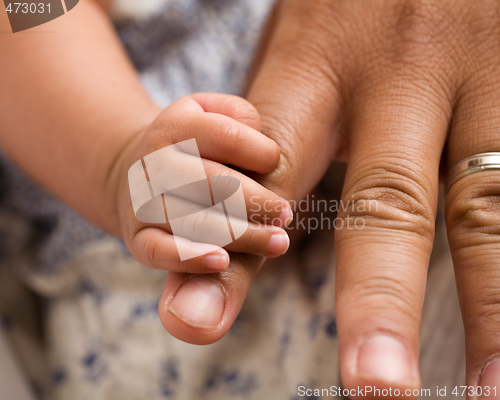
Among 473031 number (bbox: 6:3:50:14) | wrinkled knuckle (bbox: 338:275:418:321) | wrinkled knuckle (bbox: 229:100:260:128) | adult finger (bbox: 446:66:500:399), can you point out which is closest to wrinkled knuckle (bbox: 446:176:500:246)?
adult finger (bbox: 446:66:500:399)

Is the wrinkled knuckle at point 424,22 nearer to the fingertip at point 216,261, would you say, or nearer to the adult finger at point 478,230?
the adult finger at point 478,230

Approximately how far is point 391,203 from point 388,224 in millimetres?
31

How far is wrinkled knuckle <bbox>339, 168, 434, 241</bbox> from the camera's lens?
1.43 feet

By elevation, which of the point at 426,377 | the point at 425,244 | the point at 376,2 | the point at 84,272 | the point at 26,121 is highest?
the point at 376,2

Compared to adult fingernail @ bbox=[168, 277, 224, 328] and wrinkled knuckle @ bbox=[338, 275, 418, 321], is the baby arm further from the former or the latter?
wrinkled knuckle @ bbox=[338, 275, 418, 321]

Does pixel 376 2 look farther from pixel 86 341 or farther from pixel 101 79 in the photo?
pixel 86 341

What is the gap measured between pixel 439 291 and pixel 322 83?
394 mm

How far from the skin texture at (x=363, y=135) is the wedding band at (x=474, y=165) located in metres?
0.01

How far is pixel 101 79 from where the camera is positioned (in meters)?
0.70

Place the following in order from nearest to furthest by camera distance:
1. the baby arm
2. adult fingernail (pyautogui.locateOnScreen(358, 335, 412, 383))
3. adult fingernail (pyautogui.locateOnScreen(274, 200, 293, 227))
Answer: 1. adult fingernail (pyautogui.locateOnScreen(358, 335, 412, 383))
2. adult fingernail (pyautogui.locateOnScreen(274, 200, 293, 227))
3. the baby arm

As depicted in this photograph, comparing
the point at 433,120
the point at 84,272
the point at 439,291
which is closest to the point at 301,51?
the point at 433,120

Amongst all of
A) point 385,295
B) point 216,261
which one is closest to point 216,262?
point 216,261

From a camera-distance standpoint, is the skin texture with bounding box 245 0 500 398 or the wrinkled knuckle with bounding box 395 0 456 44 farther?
the wrinkled knuckle with bounding box 395 0 456 44

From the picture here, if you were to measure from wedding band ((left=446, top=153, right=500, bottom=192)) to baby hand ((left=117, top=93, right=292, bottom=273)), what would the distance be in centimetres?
22
